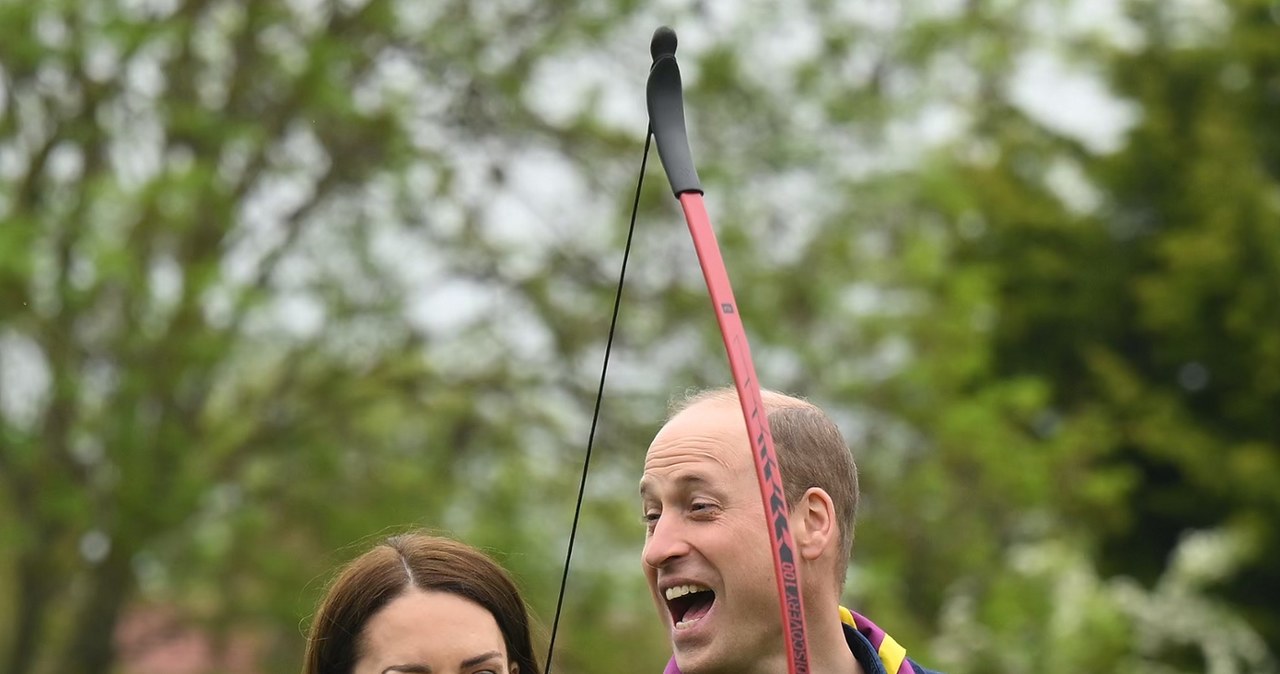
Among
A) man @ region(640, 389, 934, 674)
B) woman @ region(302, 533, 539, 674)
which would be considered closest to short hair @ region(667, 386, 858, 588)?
man @ region(640, 389, 934, 674)

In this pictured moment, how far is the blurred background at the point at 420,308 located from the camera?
12.9 m

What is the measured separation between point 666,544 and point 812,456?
0.29 m

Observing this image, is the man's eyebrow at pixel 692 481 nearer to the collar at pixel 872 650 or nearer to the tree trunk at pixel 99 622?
the collar at pixel 872 650

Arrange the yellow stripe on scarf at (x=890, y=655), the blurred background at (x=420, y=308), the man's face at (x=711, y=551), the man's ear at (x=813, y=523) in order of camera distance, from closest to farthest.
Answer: the man's face at (x=711, y=551), the man's ear at (x=813, y=523), the yellow stripe on scarf at (x=890, y=655), the blurred background at (x=420, y=308)

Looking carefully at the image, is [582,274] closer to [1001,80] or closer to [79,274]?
[79,274]

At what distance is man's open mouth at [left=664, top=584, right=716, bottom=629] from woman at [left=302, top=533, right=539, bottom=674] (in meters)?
0.23

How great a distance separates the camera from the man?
10.1ft

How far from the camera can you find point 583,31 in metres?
13.6

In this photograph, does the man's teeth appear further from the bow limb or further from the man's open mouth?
the bow limb

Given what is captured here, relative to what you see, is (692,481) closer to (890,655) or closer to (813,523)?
(813,523)

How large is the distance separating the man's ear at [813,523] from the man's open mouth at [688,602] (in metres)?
0.17

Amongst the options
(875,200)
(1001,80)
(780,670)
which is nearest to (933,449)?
(875,200)

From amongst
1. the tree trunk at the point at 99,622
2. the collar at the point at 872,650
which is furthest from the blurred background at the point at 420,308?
the collar at the point at 872,650

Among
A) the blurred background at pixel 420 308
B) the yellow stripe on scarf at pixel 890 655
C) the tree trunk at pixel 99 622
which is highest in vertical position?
the blurred background at pixel 420 308
